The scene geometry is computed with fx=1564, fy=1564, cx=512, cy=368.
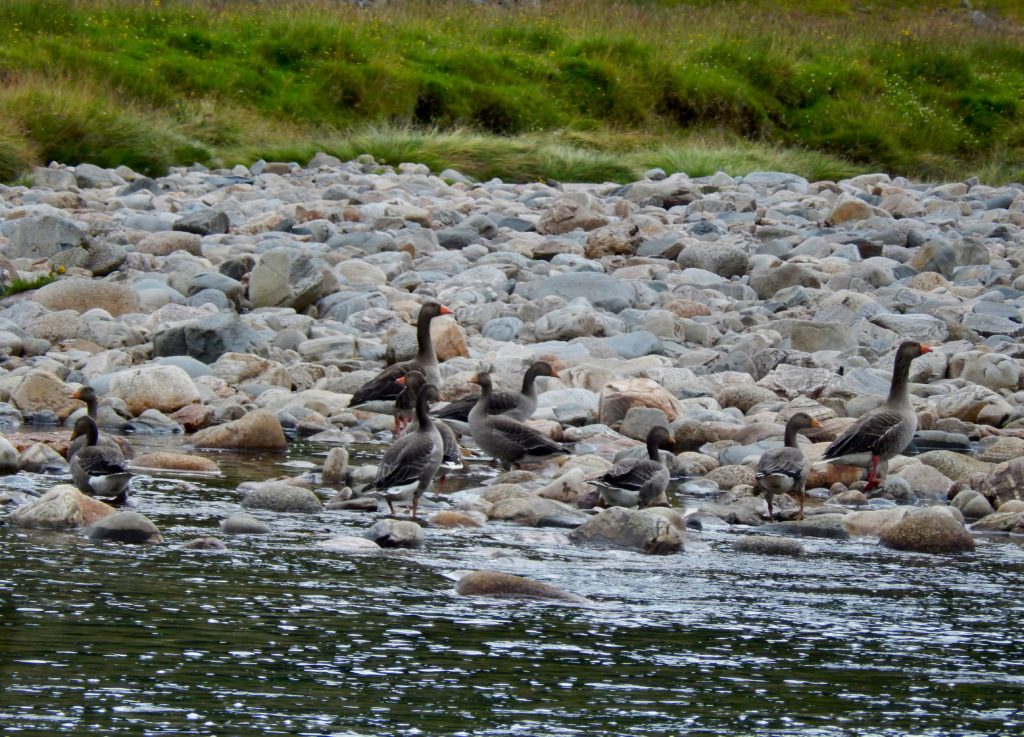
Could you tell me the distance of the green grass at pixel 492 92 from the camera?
2364 centimetres

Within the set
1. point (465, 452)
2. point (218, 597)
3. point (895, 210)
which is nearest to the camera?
point (218, 597)

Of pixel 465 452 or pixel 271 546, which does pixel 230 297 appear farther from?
pixel 271 546

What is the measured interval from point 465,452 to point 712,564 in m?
4.34

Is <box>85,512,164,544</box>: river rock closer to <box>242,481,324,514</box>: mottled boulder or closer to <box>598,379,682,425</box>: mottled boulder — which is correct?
<box>242,481,324,514</box>: mottled boulder

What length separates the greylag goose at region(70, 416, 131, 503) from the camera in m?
8.15

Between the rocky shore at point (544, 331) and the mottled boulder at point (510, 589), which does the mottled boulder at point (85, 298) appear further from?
the mottled boulder at point (510, 589)

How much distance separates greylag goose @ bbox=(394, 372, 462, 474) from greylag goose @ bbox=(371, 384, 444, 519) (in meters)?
0.55

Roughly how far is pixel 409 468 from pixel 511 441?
1.77 m

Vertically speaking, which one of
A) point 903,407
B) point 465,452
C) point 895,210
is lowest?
point 465,452

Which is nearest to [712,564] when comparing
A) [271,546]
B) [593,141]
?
[271,546]

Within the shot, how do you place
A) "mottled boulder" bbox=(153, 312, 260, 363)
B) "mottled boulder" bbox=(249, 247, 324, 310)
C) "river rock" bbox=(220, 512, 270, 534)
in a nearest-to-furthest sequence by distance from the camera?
"river rock" bbox=(220, 512, 270, 534)
"mottled boulder" bbox=(153, 312, 260, 363)
"mottled boulder" bbox=(249, 247, 324, 310)

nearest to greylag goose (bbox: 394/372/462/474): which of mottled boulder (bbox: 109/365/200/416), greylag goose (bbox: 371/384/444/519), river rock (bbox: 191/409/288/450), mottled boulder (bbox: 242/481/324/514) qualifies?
greylag goose (bbox: 371/384/444/519)

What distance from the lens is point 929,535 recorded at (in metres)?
8.09

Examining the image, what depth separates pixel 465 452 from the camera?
11.6m
